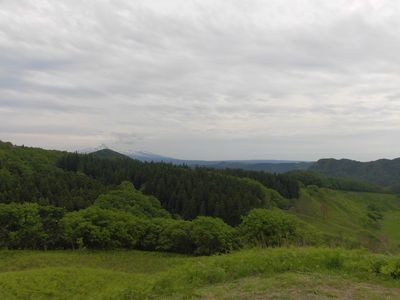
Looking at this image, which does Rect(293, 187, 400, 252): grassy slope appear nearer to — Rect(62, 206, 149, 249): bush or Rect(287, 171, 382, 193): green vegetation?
Rect(287, 171, 382, 193): green vegetation

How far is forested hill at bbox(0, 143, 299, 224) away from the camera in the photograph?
8788 centimetres

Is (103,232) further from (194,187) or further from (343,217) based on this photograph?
(343,217)

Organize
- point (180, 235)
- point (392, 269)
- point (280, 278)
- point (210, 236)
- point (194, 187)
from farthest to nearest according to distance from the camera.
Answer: point (194, 187), point (180, 235), point (210, 236), point (392, 269), point (280, 278)

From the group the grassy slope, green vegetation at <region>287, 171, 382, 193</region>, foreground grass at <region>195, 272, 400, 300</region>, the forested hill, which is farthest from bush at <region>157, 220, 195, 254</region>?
green vegetation at <region>287, 171, 382, 193</region>

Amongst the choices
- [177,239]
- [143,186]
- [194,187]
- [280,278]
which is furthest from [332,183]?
[280,278]

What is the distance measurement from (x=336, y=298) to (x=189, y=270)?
503 cm

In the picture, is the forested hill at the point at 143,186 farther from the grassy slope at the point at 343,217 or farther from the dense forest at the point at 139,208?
the grassy slope at the point at 343,217

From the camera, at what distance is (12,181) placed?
95.8 metres

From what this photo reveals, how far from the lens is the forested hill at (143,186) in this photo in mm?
87875

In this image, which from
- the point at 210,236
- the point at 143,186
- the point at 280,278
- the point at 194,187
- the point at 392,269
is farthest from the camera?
the point at 143,186

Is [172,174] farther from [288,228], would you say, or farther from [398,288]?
[398,288]

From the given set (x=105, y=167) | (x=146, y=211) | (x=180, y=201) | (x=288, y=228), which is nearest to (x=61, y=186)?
(x=146, y=211)

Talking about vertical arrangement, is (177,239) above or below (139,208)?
below

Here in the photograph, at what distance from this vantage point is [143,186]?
117938 millimetres
